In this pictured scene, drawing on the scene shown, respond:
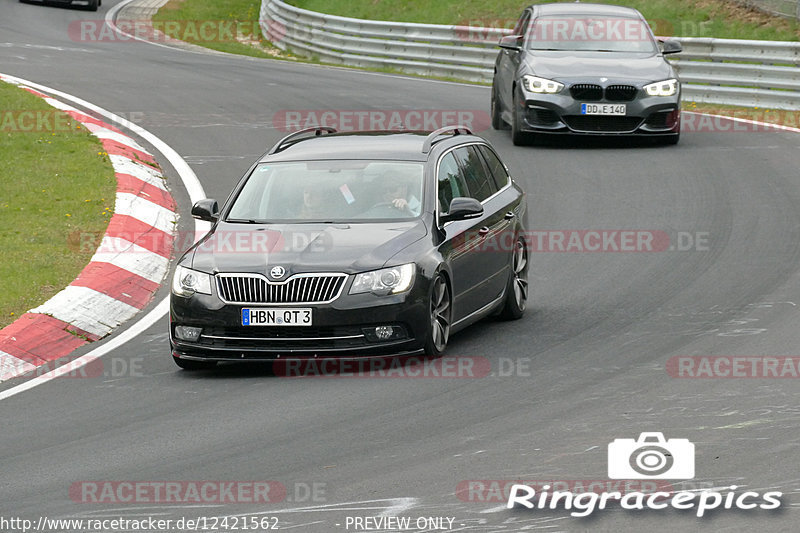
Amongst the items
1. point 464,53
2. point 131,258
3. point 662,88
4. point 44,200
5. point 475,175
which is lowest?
point 464,53

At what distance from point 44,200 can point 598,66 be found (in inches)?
304

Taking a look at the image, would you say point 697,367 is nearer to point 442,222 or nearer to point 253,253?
point 442,222

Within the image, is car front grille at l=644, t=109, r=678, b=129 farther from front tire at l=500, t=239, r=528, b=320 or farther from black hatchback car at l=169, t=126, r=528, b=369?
black hatchback car at l=169, t=126, r=528, b=369

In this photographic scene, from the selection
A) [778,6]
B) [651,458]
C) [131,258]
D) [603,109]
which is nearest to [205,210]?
[131,258]

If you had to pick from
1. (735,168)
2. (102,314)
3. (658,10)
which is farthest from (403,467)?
(658,10)

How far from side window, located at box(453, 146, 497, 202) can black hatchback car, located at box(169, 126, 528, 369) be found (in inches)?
0.5

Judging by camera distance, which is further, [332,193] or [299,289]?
[332,193]

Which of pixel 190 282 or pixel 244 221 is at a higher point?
pixel 244 221

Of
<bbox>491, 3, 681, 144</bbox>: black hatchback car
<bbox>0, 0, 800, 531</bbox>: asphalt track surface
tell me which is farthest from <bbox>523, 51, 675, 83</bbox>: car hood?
<bbox>0, 0, 800, 531</bbox>: asphalt track surface

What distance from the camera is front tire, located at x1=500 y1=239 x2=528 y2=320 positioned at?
11.6 meters

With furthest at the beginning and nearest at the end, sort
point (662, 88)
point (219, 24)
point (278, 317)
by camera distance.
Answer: point (219, 24) < point (662, 88) < point (278, 317)

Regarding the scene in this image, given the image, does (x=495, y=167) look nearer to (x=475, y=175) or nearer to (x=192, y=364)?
(x=475, y=175)

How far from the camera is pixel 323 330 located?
9.81 metres

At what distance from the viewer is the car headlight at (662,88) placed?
1933 centimetres
